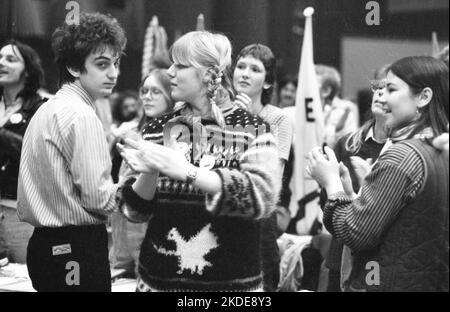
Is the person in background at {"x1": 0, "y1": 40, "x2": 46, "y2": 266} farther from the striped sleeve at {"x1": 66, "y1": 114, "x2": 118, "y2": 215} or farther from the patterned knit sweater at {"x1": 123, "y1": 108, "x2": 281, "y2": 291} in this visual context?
the patterned knit sweater at {"x1": 123, "y1": 108, "x2": 281, "y2": 291}

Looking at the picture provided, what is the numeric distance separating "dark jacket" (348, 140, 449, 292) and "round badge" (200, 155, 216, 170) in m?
0.56

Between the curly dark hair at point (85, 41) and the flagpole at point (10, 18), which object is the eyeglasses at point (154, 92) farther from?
the flagpole at point (10, 18)

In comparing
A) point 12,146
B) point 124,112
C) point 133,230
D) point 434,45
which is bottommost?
point 133,230

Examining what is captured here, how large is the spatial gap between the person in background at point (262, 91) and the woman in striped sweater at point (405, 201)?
380 millimetres

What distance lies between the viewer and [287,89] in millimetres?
3834

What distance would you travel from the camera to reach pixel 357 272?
98.1 inches

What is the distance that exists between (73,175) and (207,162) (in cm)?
46

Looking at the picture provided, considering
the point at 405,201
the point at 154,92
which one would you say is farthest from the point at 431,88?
the point at 154,92

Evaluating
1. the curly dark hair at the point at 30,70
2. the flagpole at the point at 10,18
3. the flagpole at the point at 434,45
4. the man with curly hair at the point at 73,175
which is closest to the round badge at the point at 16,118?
the curly dark hair at the point at 30,70

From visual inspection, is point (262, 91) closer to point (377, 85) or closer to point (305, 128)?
point (305, 128)

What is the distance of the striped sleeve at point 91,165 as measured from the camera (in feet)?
8.29

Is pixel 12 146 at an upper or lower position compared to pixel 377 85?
lower

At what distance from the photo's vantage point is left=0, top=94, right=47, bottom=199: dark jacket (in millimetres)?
3088
